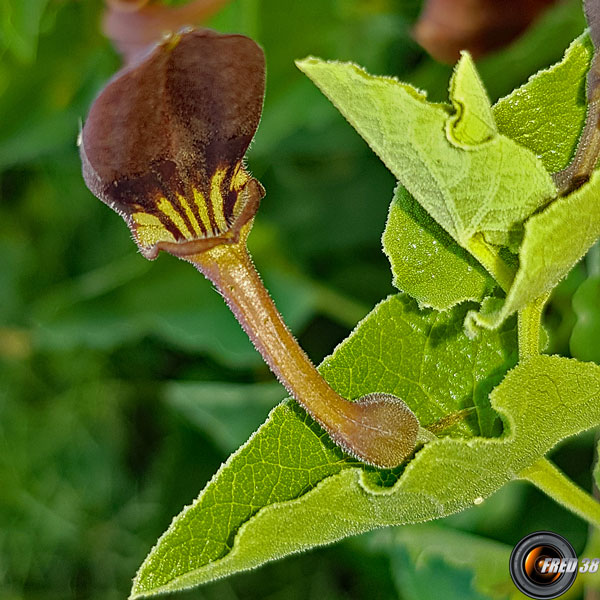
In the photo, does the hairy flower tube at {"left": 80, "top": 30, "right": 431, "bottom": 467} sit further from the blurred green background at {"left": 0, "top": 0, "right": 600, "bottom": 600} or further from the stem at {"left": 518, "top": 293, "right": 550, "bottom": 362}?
the blurred green background at {"left": 0, "top": 0, "right": 600, "bottom": 600}

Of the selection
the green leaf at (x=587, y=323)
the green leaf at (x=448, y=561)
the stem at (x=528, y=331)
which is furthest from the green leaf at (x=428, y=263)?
the green leaf at (x=448, y=561)

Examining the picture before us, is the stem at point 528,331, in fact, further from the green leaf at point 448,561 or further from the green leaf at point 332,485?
the green leaf at point 448,561

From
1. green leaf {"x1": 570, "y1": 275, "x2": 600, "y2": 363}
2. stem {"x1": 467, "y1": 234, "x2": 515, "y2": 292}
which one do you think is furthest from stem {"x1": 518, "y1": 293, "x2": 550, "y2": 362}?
green leaf {"x1": 570, "y1": 275, "x2": 600, "y2": 363}

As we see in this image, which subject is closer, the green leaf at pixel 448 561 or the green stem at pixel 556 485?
the green stem at pixel 556 485

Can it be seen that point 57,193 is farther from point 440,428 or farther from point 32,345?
point 440,428

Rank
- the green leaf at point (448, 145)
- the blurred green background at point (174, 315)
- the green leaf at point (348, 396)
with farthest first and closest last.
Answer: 1. the blurred green background at point (174, 315)
2. the green leaf at point (348, 396)
3. the green leaf at point (448, 145)
